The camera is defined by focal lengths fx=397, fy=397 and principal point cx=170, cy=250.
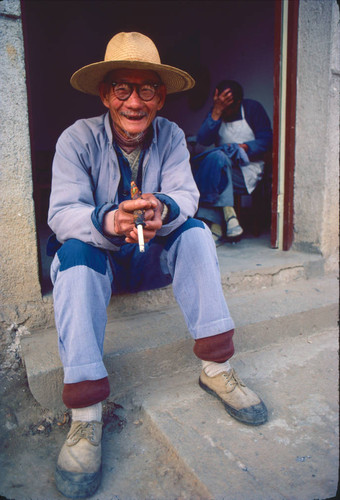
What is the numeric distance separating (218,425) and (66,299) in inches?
34.7

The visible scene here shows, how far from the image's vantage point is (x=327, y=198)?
10.7 ft

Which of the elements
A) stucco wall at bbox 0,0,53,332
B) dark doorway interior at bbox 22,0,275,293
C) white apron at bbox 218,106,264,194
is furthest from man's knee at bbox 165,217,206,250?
dark doorway interior at bbox 22,0,275,293

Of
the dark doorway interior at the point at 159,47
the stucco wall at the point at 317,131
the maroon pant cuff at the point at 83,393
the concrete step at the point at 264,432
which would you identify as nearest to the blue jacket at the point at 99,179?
the maroon pant cuff at the point at 83,393

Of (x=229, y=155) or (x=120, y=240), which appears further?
(x=229, y=155)

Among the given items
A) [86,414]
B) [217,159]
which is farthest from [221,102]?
[86,414]

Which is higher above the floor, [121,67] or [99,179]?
[121,67]

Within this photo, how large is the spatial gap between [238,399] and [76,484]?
761 mm

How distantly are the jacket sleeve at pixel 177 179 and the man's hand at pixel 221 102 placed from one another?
190cm

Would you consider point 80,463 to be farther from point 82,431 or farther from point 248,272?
point 248,272

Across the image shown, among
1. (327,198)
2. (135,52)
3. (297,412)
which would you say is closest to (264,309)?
(297,412)

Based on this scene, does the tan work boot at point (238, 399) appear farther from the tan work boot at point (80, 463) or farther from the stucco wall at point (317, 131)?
the stucco wall at point (317, 131)

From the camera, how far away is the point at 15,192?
6.77 ft

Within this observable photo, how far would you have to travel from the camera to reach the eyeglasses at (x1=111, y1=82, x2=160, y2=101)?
1938 millimetres

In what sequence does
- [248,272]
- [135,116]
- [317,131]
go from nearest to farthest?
[135,116]
[248,272]
[317,131]
